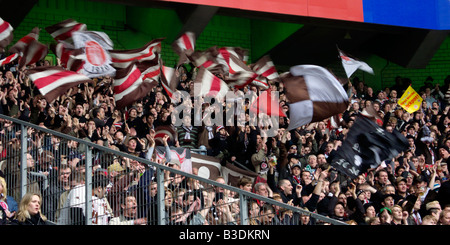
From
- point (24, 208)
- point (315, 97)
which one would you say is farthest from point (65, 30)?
point (24, 208)

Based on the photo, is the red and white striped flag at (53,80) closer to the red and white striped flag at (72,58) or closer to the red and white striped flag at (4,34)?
the red and white striped flag at (72,58)

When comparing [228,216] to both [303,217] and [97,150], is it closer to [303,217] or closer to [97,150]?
A: [303,217]

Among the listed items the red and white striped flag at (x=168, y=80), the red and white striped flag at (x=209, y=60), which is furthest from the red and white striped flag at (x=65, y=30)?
the red and white striped flag at (x=209, y=60)

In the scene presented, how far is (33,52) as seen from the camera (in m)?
12.5

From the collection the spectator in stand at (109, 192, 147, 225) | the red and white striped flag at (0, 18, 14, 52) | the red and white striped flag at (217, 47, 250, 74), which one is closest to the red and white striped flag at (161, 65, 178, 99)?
the red and white striped flag at (217, 47, 250, 74)

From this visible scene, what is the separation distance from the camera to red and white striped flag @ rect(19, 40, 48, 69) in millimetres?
12450

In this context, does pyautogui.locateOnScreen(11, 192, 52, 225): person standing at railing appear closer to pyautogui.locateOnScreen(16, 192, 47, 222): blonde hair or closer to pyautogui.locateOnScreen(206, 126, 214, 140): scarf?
pyautogui.locateOnScreen(16, 192, 47, 222): blonde hair

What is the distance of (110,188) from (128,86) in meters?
5.03

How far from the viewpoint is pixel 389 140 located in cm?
1047

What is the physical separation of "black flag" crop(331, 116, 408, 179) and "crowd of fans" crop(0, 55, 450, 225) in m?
0.56

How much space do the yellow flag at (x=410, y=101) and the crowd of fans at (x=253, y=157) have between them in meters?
0.19

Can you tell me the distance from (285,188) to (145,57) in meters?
3.63
